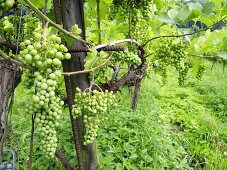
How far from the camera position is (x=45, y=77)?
854 millimetres

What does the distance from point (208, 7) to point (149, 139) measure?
6.87 ft

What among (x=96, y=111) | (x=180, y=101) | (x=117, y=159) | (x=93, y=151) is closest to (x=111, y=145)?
(x=117, y=159)

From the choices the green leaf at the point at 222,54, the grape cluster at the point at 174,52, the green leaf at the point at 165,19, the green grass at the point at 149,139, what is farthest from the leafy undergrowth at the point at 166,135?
the green leaf at the point at 222,54

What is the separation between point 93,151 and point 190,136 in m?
3.55

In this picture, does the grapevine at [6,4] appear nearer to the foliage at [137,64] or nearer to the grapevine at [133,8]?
the foliage at [137,64]

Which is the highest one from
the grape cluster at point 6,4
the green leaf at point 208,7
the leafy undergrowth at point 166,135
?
the green leaf at point 208,7

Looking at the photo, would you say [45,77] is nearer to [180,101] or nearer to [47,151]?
[47,151]

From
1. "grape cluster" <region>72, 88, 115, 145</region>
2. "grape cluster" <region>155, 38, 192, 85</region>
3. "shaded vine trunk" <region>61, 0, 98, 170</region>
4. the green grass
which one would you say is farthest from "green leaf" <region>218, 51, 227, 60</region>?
"grape cluster" <region>72, 88, 115, 145</region>

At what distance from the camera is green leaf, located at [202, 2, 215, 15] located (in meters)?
1.67

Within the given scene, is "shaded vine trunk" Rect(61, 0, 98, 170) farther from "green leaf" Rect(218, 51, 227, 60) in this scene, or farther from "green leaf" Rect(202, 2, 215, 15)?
"green leaf" Rect(218, 51, 227, 60)

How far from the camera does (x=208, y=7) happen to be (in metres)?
1.67

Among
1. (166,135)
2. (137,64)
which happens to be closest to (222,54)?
(137,64)

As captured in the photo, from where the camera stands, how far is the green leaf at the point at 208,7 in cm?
167

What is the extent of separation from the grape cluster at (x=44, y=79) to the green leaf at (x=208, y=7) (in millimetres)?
1027
